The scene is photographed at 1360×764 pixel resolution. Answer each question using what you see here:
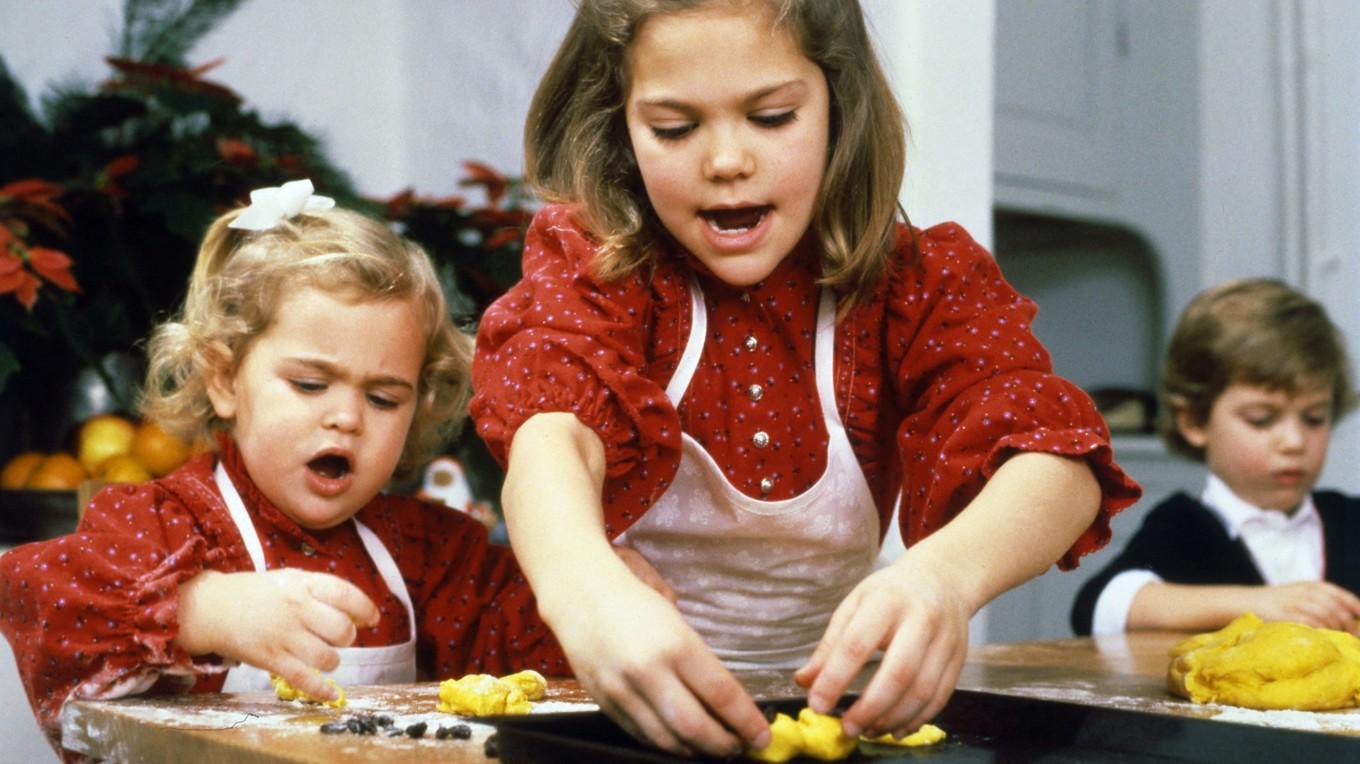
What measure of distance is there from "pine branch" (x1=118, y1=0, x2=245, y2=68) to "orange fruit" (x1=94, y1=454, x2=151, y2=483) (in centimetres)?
60

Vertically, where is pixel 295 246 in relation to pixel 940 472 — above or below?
above

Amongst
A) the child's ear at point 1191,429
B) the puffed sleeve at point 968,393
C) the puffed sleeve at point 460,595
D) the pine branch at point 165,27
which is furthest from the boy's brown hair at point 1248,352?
the pine branch at point 165,27

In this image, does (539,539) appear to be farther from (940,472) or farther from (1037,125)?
(1037,125)

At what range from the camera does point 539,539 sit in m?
0.74

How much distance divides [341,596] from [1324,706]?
0.60 meters

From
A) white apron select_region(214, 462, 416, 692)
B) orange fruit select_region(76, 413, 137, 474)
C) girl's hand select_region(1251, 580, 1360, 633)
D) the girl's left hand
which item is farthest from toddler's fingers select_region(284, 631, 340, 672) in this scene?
girl's hand select_region(1251, 580, 1360, 633)

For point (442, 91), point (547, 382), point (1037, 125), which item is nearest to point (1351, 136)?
point (1037, 125)

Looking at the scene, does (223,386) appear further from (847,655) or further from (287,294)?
(847,655)

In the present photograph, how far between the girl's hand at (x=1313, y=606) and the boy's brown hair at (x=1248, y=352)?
502 millimetres

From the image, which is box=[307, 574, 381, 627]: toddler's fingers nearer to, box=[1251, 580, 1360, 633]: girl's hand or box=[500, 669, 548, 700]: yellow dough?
box=[500, 669, 548, 700]: yellow dough

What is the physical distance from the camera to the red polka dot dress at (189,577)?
0.94 m

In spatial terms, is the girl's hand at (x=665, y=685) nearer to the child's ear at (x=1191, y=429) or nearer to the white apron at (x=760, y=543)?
the white apron at (x=760, y=543)

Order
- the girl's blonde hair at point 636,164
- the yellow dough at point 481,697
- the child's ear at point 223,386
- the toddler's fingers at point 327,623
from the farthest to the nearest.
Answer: the child's ear at point 223,386
the girl's blonde hair at point 636,164
the toddler's fingers at point 327,623
the yellow dough at point 481,697

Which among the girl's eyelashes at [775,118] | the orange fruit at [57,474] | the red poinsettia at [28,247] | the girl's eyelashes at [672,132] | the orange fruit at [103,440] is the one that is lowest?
the orange fruit at [57,474]
